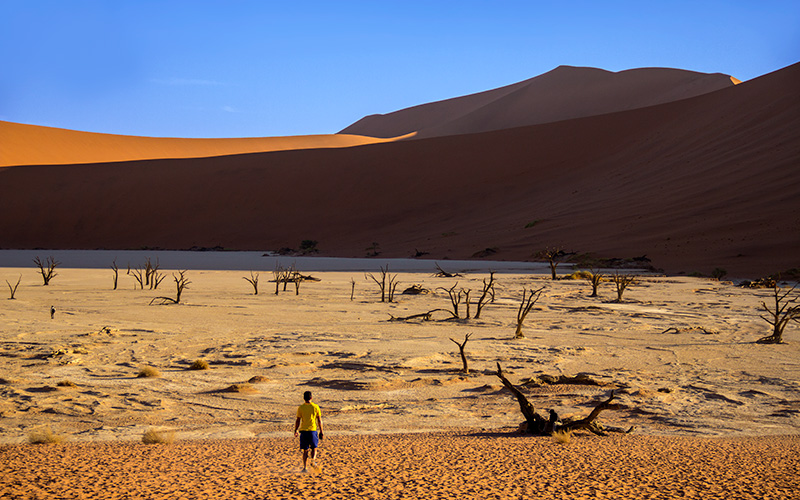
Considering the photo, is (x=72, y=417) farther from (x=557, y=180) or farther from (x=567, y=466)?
(x=557, y=180)

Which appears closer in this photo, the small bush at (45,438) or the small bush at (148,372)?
the small bush at (45,438)

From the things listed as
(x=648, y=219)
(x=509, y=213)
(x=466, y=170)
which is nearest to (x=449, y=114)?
(x=466, y=170)

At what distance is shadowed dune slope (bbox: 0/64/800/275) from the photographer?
1225 inches

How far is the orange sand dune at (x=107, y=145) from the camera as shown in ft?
251

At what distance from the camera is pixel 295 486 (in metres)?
4.24

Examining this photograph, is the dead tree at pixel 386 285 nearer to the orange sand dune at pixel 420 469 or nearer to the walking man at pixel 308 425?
the orange sand dune at pixel 420 469

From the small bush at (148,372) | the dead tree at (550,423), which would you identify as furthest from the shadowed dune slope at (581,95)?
the dead tree at (550,423)

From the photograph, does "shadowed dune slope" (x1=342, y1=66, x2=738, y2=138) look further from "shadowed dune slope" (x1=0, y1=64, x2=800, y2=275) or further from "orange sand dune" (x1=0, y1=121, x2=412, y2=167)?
"shadowed dune slope" (x1=0, y1=64, x2=800, y2=275)

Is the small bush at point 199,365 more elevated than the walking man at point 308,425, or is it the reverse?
the walking man at point 308,425

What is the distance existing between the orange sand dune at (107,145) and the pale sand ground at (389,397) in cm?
6797

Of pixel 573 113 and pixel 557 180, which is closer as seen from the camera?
pixel 557 180

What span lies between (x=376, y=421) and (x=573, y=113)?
85798mm

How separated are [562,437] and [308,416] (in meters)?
1.94

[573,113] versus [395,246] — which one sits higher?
[573,113]
